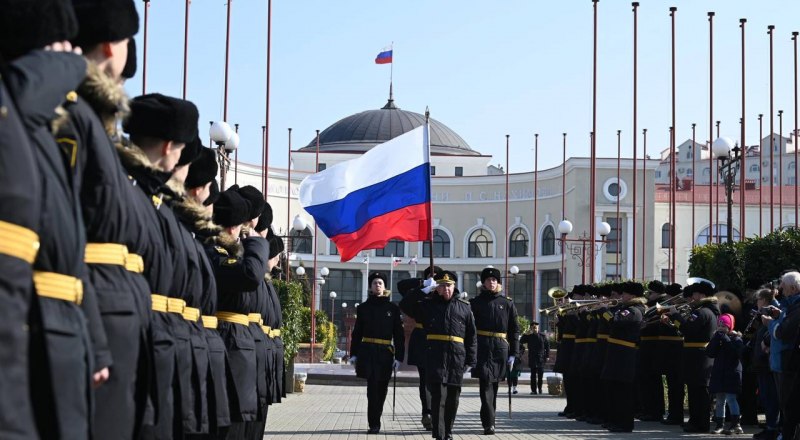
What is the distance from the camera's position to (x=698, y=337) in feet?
55.4

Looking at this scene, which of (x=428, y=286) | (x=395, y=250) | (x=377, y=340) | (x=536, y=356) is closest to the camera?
(x=428, y=286)

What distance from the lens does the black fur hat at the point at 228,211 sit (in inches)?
339

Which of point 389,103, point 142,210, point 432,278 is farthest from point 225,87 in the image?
point 389,103

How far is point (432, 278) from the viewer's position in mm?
15820

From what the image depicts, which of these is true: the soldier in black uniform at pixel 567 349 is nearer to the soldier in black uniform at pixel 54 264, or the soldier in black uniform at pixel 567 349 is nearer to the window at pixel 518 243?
the soldier in black uniform at pixel 54 264

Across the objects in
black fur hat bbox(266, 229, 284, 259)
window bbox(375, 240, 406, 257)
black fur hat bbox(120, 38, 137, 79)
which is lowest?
black fur hat bbox(266, 229, 284, 259)

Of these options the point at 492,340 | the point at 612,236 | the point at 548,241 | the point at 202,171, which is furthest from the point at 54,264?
the point at 548,241

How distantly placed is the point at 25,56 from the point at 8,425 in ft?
3.63

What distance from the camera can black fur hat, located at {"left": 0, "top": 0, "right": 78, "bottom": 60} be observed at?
11.7 ft

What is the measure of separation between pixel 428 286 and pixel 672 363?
4163 mm

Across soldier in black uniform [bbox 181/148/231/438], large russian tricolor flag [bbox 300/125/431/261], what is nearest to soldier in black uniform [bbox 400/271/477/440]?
large russian tricolor flag [bbox 300/125/431/261]

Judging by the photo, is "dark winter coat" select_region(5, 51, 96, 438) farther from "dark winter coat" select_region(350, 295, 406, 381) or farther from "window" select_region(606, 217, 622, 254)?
"window" select_region(606, 217, 622, 254)

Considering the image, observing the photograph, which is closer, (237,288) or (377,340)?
(237,288)

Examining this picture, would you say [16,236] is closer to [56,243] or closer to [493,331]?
[56,243]
